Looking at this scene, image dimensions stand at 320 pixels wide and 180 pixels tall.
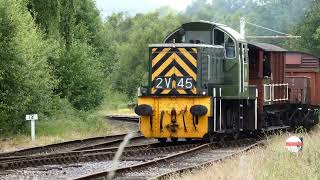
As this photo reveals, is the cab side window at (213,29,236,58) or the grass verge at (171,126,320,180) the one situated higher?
the cab side window at (213,29,236,58)

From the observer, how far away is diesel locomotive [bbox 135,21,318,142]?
632 inches

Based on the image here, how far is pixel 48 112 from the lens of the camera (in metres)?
24.4

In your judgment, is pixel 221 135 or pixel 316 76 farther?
pixel 316 76

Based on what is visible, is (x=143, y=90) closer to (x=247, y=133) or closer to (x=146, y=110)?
(x=146, y=110)

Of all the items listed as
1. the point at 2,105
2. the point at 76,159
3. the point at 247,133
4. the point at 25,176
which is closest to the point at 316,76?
the point at 247,133

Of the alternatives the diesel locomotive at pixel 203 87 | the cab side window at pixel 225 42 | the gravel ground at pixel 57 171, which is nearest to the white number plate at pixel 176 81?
the diesel locomotive at pixel 203 87

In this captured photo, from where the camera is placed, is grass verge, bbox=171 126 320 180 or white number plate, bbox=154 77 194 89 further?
white number plate, bbox=154 77 194 89

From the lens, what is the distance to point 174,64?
16.6 m

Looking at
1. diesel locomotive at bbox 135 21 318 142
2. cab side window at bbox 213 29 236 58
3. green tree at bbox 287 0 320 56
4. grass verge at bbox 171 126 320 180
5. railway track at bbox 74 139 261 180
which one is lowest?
railway track at bbox 74 139 261 180

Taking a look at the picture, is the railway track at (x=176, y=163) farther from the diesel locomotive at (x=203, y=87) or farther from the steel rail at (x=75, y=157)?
the steel rail at (x=75, y=157)

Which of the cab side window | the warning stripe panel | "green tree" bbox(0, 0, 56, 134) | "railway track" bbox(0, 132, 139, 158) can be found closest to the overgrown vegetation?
"green tree" bbox(0, 0, 56, 134)

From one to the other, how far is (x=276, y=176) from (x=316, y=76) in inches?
655

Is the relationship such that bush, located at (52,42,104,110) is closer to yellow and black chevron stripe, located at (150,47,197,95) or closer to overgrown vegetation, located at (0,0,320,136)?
overgrown vegetation, located at (0,0,320,136)

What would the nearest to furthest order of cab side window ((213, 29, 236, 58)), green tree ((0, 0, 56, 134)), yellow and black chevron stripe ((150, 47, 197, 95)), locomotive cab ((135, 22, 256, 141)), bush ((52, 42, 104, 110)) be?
locomotive cab ((135, 22, 256, 141))
yellow and black chevron stripe ((150, 47, 197, 95))
cab side window ((213, 29, 236, 58))
green tree ((0, 0, 56, 134))
bush ((52, 42, 104, 110))
